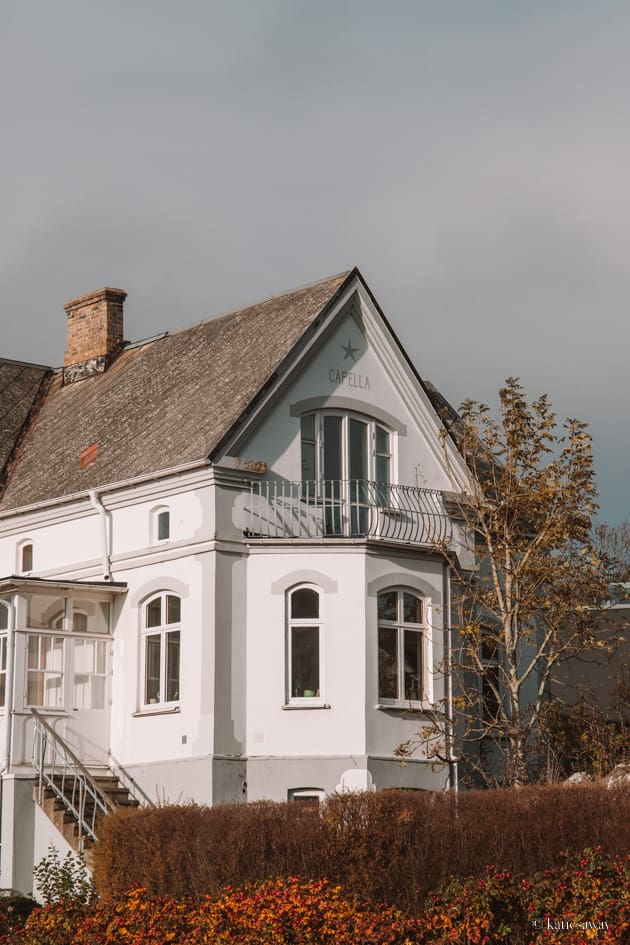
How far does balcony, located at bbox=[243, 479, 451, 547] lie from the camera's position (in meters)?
26.1

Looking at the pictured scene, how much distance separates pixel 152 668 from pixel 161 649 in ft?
1.44

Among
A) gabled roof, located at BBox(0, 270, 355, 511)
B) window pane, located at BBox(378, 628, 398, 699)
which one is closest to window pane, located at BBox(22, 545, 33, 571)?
gabled roof, located at BBox(0, 270, 355, 511)

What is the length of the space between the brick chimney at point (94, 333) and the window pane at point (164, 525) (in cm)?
747

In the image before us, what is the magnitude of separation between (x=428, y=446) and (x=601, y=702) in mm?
11764

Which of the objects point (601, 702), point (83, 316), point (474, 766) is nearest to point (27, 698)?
point (474, 766)

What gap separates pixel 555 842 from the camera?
18.0 metres

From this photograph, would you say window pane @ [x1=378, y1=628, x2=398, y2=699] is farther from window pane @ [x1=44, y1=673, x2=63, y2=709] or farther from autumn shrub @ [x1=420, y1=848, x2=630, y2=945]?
autumn shrub @ [x1=420, y1=848, x2=630, y2=945]

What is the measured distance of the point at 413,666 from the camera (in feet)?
85.6

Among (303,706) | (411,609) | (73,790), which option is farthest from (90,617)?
(411,609)

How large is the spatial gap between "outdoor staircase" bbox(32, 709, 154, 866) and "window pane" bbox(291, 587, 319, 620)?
4.06 metres

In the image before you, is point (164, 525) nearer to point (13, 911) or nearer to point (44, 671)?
point (44, 671)

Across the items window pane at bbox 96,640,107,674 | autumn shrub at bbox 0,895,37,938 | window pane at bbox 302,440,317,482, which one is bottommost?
autumn shrub at bbox 0,895,37,938

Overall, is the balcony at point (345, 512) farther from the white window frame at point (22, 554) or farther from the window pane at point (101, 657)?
the white window frame at point (22, 554)

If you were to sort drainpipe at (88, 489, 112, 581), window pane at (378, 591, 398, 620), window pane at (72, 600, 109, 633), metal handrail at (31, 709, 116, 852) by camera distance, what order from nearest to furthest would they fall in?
metal handrail at (31, 709, 116, 852), window pane at (378, 591, 398, 620), window pane at (72, 600, 109, 633), drainpipe at (88, 489, 112, 581)
